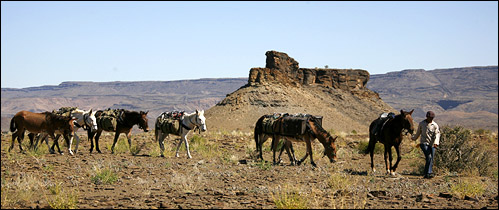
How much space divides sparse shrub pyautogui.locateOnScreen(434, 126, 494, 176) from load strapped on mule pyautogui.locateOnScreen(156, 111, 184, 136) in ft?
30.2

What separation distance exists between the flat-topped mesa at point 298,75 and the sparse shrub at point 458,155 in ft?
205

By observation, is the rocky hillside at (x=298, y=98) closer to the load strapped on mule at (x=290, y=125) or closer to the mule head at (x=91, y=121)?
the mule head at (x=91, y=121)

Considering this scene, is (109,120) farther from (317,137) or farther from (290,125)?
(317,137)

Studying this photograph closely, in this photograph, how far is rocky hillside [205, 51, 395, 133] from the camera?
71.5 meters

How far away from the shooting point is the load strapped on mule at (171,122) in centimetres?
2038

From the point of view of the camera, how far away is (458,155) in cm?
1688

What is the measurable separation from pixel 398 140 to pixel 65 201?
9507 millimetres

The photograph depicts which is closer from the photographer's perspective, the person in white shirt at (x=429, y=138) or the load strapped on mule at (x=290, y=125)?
the person in white shirt at (x=429, y=138)

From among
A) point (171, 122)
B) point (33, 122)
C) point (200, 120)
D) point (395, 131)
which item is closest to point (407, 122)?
point (395, 131)

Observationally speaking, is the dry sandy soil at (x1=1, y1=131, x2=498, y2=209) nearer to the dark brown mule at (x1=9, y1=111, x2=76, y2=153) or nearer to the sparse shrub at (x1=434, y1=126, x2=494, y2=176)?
the sparse shrub at (x1=434, y1=126, x2=494, y2=176)

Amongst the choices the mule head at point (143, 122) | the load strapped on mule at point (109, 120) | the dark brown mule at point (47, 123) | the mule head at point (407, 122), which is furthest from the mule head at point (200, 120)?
the mule head at point (407, 122)

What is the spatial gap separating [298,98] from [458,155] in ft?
207

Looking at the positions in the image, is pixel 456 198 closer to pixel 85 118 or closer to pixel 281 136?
pixel 281 136

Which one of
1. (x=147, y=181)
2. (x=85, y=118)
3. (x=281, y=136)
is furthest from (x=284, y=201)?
(x=85, y=118)
